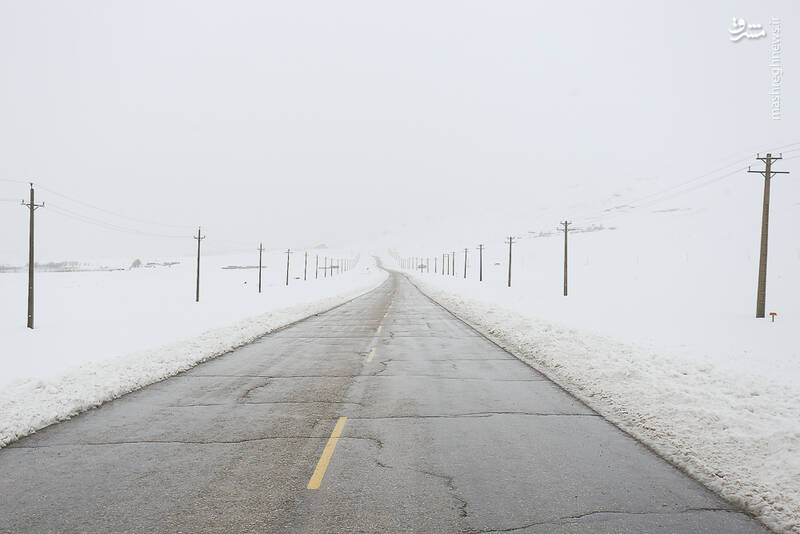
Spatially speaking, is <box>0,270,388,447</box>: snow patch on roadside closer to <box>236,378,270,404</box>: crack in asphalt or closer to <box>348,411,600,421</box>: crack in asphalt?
<box>236,378,270,404</box>: crack in asphalt

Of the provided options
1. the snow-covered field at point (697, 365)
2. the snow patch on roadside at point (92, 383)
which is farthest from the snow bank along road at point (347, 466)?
the snow-covered field at point (697, 365)

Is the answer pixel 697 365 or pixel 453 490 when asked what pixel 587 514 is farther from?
pixel 697 365

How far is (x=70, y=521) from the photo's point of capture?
4.29 m

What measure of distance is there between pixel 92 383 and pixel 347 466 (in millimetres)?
6440

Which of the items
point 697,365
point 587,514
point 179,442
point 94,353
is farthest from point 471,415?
point 94,353

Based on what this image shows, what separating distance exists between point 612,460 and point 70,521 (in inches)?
217

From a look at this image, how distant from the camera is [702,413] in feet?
23.9

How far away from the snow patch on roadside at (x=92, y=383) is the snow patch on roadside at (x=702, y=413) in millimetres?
8215

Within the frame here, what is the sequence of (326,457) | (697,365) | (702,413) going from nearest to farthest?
(326,457) → (702,413) → (697,365)

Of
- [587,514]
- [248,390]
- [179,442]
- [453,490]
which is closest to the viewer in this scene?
[587,514]

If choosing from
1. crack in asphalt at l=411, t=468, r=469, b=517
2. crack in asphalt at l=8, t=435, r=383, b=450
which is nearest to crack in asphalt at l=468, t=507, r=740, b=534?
crack in asphalt at l=411, t=468, r=469, b=517

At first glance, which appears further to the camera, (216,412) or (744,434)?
(216,412)

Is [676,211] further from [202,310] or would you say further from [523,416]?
[523,416]

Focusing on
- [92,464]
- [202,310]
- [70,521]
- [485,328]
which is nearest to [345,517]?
[70,521]
